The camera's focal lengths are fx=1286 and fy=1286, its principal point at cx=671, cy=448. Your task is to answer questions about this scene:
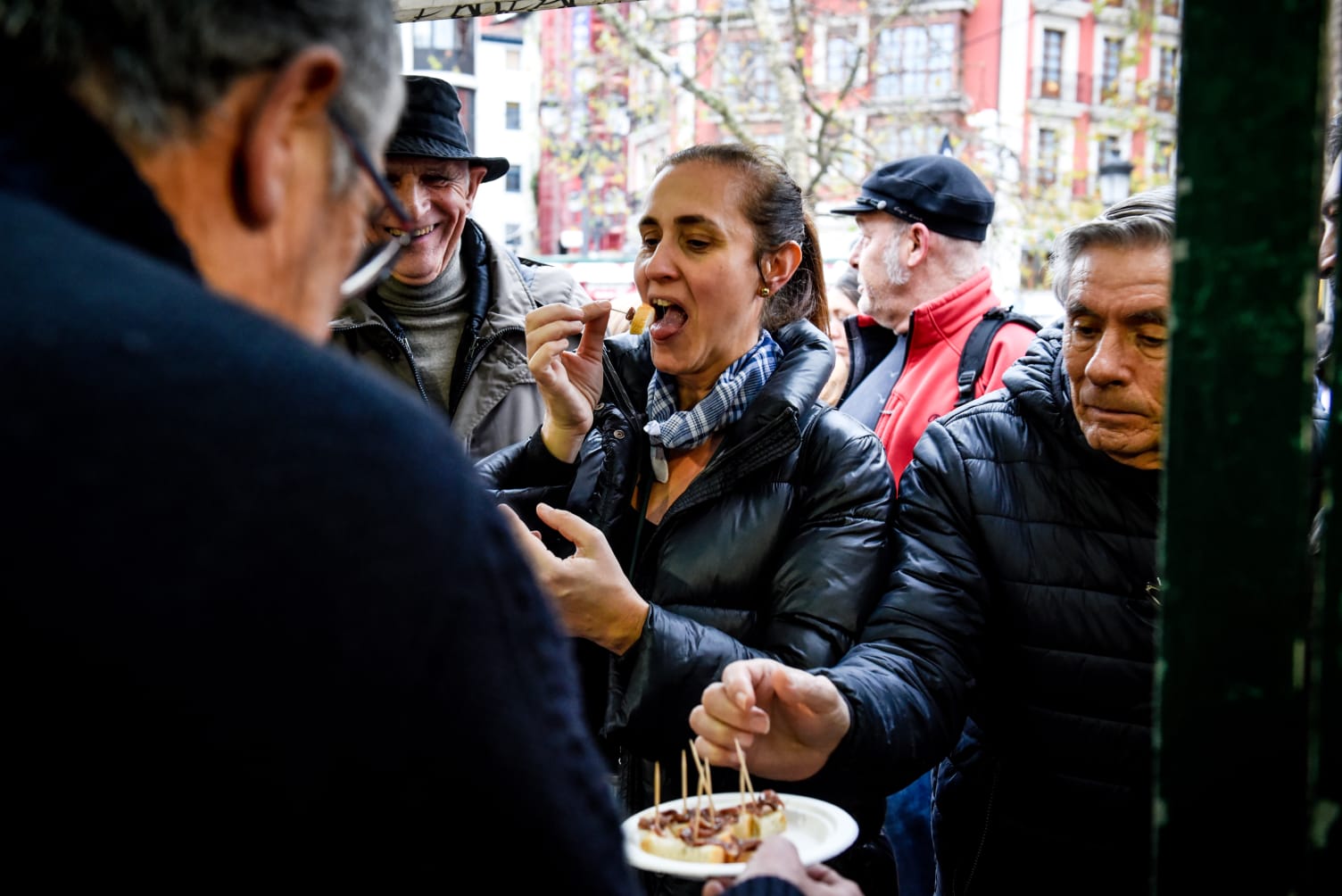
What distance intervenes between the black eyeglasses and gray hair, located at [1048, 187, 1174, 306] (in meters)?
1.59

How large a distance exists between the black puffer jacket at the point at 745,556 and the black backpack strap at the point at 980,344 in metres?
1.48

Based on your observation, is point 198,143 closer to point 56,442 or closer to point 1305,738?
point 56,442

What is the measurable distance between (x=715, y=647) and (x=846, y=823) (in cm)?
53

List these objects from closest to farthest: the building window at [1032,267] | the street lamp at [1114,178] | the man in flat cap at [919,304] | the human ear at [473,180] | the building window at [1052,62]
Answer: the human ear at [473,180], the man in flat cap at [919,304], the street lamp at [1114,178], the building window at [1032,267], the building window at [1052,62]

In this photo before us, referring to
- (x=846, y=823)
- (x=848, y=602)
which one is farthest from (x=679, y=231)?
(x=846, y=823)

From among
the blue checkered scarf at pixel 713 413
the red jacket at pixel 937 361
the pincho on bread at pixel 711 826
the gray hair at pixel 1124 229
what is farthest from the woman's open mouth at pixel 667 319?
the red jacket at pixel 937 361

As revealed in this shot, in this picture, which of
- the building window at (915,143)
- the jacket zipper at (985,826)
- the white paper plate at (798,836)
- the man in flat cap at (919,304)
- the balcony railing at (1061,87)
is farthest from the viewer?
the balcony railing at (1061,87)

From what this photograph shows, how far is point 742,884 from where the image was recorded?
4.63 feet

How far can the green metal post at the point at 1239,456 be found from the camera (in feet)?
3.52

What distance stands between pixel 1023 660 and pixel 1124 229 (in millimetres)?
859

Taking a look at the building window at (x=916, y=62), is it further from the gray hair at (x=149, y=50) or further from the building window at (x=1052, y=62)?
the gray hair at (x=149, y=50)

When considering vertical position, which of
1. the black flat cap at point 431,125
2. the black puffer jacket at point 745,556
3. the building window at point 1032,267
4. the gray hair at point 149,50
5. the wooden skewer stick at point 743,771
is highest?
the building window at point 1032,267

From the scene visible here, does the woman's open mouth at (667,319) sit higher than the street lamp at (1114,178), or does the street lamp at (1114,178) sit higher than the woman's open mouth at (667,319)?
the street lamp at (1114,178)

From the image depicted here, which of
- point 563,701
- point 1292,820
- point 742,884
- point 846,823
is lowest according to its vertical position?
point 846,823
